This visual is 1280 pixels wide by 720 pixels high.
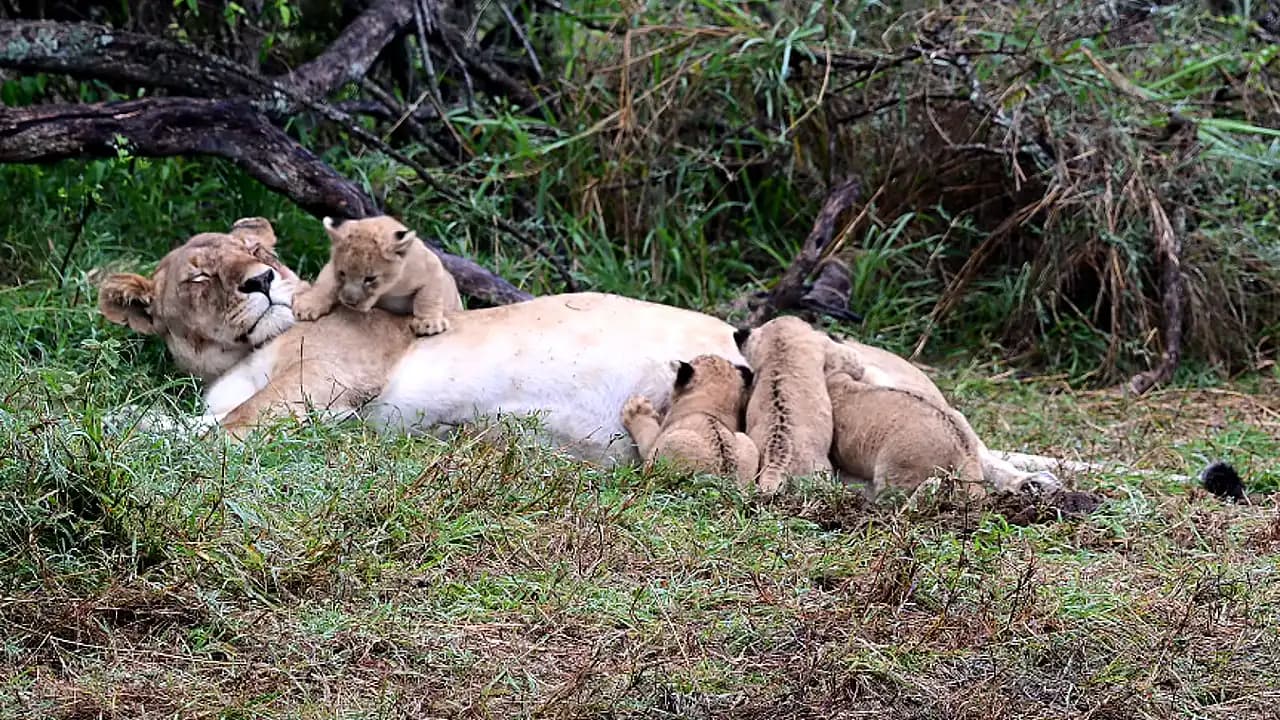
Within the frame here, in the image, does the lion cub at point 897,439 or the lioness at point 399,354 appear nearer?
the lion cub at point 897,439

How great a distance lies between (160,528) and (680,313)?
2.56 metres

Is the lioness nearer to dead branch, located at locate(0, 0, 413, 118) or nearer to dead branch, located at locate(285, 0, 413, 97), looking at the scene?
dead branch, located at locate(0, 0, 413, 118)

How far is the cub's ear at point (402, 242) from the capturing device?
5469 millimetres

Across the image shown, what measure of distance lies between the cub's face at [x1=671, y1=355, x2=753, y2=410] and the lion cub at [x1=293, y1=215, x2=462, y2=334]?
946 millimetres

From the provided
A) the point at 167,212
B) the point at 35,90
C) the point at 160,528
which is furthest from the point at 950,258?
the point at 160,528

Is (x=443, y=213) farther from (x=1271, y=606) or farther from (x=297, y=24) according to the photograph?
(x=1271, y=606)

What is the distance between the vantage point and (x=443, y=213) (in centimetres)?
743

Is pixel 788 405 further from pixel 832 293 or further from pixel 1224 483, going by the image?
pixel 832 293

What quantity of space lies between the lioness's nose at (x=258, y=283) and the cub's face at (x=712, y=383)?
1503 millimetres

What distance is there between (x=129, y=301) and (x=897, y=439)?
278cm

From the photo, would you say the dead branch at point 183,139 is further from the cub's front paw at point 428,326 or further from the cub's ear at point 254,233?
the cub's front paw at point 428,326

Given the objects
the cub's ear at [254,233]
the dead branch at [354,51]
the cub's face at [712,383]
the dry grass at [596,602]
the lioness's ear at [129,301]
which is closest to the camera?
the dry grass at [596,602]

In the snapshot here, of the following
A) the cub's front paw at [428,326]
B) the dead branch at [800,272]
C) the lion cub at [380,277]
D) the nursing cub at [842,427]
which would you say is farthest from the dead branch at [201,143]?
the nursing cub at [842,427]

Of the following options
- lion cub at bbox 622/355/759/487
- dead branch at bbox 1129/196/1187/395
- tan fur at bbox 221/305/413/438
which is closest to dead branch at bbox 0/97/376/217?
tan fur at bbox 221/305/413/438
